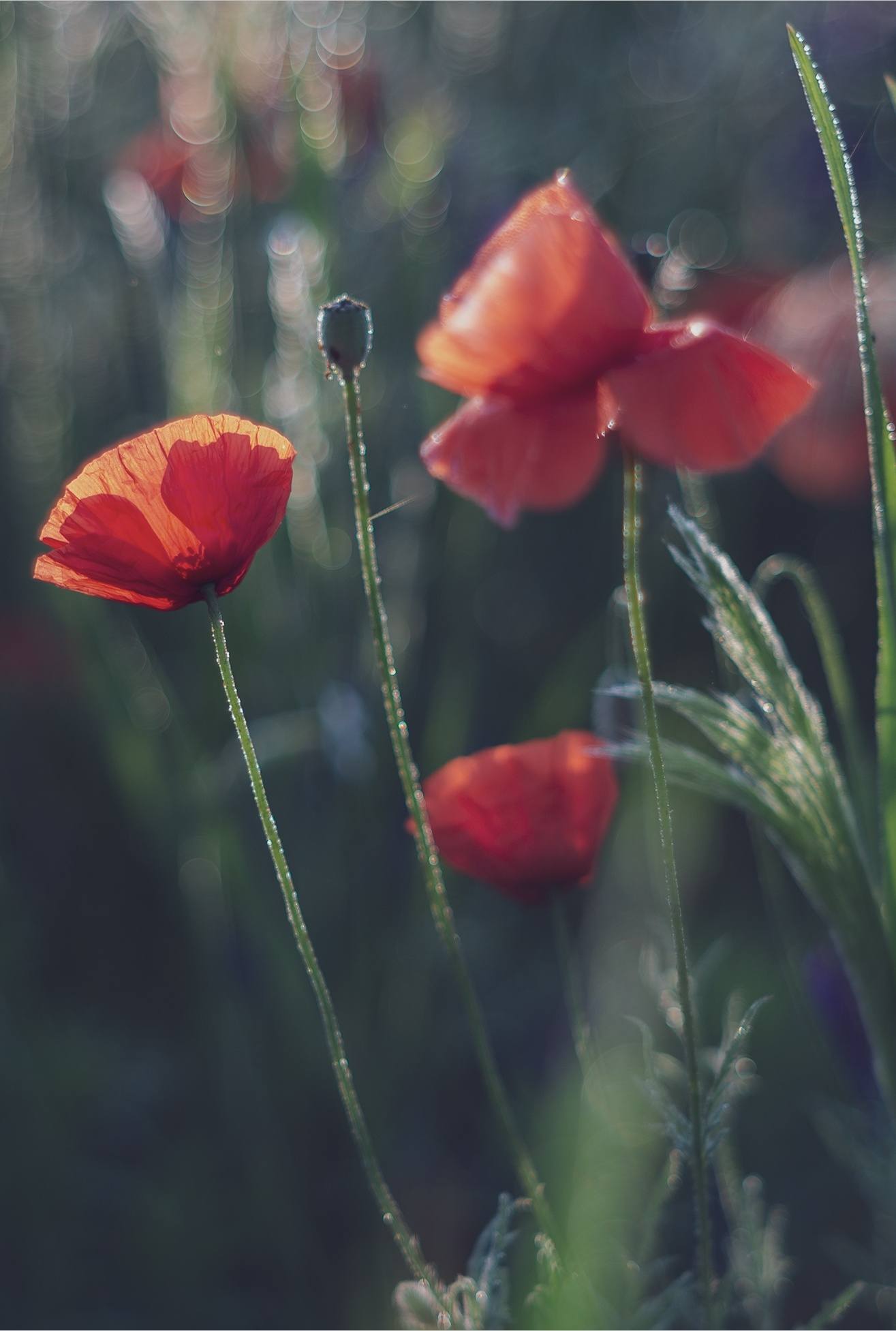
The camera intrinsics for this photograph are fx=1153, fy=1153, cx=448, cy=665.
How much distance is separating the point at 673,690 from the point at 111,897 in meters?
0.76

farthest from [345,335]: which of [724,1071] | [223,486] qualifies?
[724,1071]

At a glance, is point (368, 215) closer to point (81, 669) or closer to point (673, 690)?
point (81, 669)

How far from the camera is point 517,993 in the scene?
98 centimetres

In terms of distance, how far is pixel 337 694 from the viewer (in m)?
0.85

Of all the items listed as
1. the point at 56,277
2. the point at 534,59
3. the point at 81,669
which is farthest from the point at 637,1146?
the point at 534,59

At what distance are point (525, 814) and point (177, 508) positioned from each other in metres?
0.24

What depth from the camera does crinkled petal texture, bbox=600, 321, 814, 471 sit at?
408mm

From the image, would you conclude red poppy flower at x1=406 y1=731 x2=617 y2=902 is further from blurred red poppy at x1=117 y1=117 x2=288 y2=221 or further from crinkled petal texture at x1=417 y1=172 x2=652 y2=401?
blurred red poppy at x1=117 y1=117 x2=288 y2=221

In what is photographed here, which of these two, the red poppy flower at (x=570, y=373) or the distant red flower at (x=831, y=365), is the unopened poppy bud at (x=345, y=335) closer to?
the red poppy flower at (x=570, y=373)

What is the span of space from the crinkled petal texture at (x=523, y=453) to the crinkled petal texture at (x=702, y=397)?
3cm

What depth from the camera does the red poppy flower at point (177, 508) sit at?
0.40m

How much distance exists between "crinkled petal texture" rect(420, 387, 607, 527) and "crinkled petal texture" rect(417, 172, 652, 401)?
1 centimetres

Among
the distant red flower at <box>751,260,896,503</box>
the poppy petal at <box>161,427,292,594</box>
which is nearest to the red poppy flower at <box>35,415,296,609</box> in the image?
the poppy petal at <box>161,427,292,594</box>

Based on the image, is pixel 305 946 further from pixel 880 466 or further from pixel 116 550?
pixel 880 466
